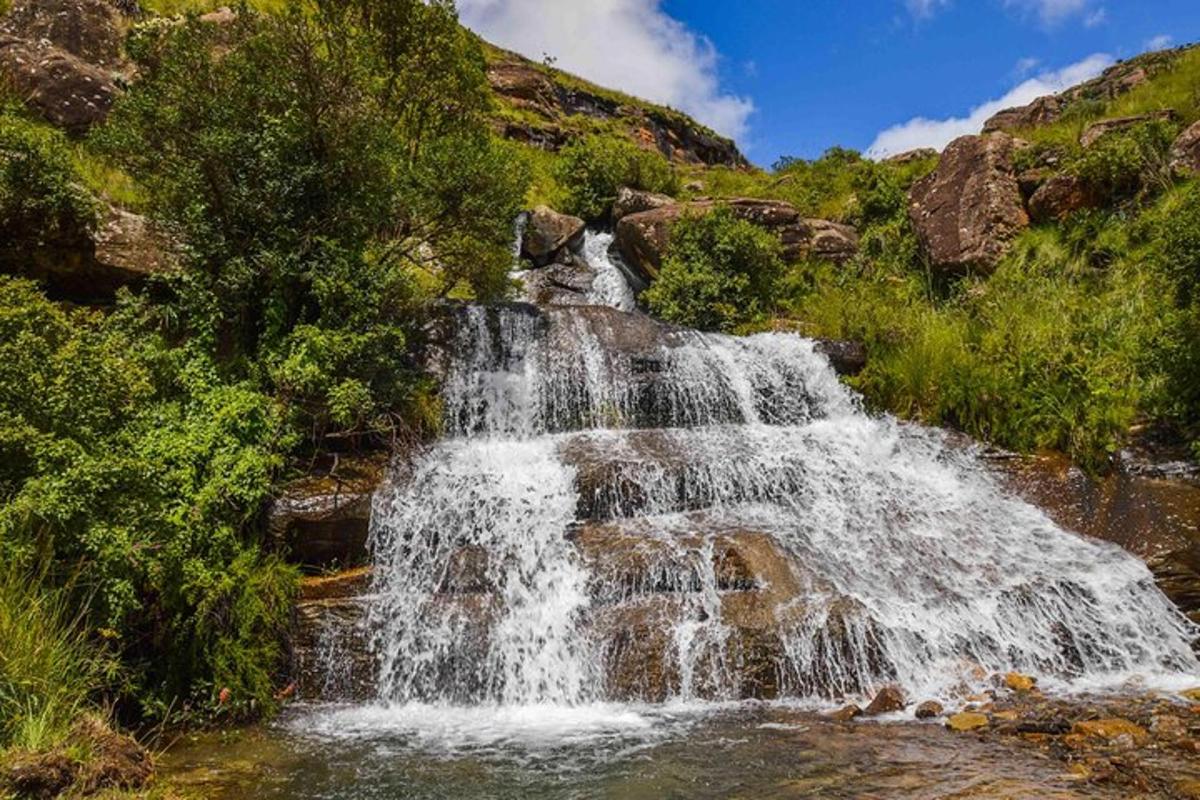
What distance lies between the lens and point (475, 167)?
499 inches

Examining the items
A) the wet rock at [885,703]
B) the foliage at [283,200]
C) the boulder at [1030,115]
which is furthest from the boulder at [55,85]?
the boulder at [1030,115]

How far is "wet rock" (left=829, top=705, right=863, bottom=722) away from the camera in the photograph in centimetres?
643

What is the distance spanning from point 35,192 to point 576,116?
3882 cm

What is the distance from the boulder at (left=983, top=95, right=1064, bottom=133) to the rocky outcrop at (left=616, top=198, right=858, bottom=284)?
333 inches

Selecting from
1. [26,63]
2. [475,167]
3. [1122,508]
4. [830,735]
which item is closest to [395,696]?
[830,735]

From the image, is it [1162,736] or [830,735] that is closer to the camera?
[1162,736]

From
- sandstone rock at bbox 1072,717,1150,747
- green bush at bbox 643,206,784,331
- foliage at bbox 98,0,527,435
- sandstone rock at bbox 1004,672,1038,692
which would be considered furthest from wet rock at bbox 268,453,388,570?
green bush at bbox 643,206,784,331

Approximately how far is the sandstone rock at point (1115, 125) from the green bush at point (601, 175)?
12.6m

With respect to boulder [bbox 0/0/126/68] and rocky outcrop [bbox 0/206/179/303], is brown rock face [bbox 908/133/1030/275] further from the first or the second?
boulder [bbox 0/0/126/68]

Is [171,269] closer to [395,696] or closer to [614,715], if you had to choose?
[395,696]

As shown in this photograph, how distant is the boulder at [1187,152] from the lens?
15000 mm

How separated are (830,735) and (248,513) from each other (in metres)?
6.56

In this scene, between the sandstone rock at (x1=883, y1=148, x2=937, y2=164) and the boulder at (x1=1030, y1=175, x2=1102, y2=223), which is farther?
the sandstone rock at (x1=883, y1=148, x2=937, y2=164)

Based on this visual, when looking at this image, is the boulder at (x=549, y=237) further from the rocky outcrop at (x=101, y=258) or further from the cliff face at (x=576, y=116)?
the cliff face at (x=576, y=116)
